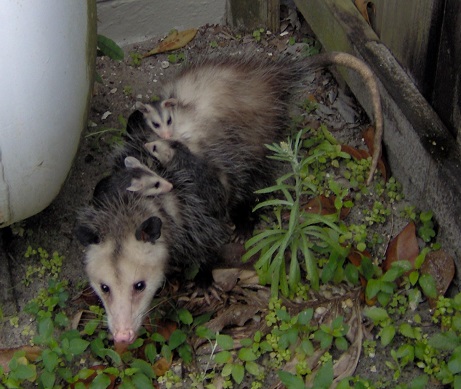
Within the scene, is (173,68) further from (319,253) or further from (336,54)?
(319,253)

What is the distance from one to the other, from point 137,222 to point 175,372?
43 centimetres

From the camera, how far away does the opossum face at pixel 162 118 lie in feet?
7.50

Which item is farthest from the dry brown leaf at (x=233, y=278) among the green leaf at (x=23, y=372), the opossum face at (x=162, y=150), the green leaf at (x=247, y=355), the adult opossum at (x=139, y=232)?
the green leaf at (x=23, y=372)

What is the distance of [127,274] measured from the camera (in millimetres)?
1925

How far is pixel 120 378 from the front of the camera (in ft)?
6.61

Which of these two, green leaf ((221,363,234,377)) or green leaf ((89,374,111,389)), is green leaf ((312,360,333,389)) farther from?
green leaf ((89,374,111,389))

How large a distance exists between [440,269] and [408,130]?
438mm

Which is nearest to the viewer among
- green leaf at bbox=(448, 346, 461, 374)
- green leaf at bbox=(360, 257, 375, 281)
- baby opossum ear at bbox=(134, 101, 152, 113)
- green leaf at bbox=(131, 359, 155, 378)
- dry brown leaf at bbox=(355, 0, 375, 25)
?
green leaf at bbox=(448, 346, 461, 374)

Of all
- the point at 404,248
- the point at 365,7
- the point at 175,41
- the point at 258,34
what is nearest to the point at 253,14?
the point at 258,34

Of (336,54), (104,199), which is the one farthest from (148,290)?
(336,54)

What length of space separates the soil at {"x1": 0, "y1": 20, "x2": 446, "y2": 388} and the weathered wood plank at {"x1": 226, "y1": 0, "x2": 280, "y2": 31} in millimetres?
47

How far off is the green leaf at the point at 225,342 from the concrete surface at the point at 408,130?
69cm

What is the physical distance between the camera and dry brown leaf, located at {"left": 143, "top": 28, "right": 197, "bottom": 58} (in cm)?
308

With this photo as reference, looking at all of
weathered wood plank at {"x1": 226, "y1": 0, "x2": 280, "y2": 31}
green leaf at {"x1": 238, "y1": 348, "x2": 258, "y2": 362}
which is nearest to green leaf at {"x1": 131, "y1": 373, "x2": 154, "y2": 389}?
green leaf at {"x1": 238, "y1": 348, "x2": 258, "y2": 362}
